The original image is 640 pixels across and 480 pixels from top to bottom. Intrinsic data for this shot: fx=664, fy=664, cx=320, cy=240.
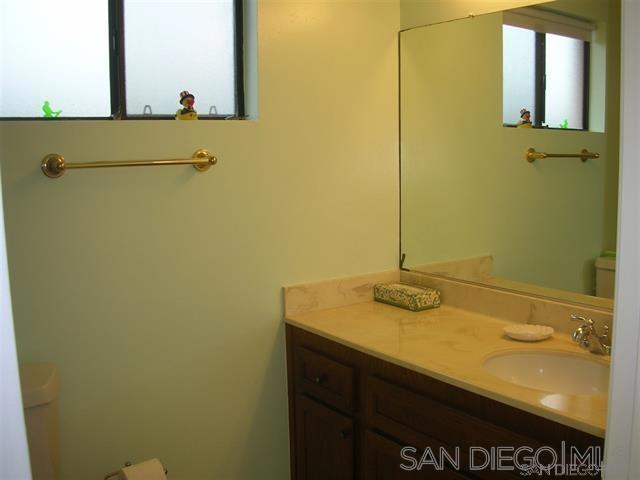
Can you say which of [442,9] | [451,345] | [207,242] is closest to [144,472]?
[207,242]

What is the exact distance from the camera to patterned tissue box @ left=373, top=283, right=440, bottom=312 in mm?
2322

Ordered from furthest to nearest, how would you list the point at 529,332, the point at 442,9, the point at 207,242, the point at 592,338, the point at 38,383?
the point at 442,9
the point at 207,242
the point at 529,332
the point at 592,338
the point at 38,383

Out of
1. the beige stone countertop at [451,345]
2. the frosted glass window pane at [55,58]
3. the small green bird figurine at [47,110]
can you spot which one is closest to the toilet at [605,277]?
the beige stone countertop at [451,345]

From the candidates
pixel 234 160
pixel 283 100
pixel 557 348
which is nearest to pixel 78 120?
pixel 234 160

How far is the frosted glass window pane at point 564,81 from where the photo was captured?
1.95 metres

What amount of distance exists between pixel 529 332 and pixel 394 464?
55 centimetres

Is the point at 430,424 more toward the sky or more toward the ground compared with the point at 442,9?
more toward the ground

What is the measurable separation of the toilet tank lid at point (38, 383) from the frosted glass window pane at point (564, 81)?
63.7 inches

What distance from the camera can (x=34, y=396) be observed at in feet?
5.55

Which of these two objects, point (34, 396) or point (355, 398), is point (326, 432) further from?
point (34, 396)

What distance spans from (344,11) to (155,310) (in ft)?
3.93

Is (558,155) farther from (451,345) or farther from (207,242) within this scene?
(207,242)

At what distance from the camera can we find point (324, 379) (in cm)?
212

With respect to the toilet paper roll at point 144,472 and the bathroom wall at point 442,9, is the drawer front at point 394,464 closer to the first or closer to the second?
the toilet paper roll at point 144,472
